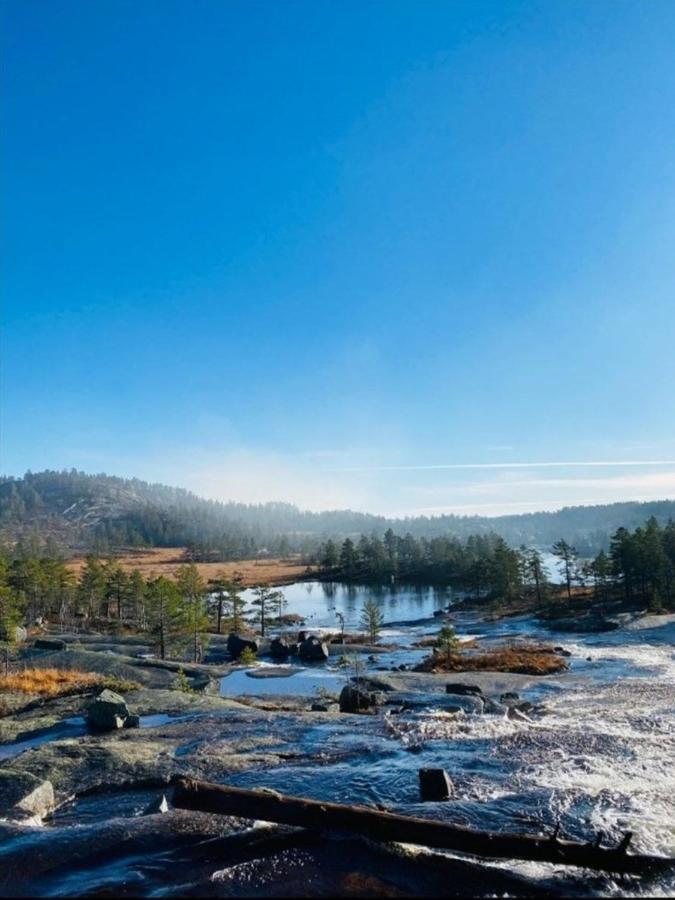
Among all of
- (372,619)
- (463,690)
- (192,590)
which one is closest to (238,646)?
(372,619)

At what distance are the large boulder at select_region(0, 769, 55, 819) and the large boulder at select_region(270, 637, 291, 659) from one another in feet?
175

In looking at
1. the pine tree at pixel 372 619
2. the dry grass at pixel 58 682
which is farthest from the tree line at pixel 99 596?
the dry grass at pixel 58 682

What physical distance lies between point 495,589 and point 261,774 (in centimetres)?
10946

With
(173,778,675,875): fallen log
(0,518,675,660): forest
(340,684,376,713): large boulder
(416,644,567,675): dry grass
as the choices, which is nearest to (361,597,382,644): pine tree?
(416,644,567,675): dry grass

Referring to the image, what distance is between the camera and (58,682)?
40.3m

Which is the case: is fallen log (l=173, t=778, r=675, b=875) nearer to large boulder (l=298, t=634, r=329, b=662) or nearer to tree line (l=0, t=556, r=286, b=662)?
large boulder (l=298, t=634, r=329, b=662)

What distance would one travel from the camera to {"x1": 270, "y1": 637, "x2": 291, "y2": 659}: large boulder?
66.6m

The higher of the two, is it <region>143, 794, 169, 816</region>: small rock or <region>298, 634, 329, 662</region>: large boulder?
<region>143, 794, 169, 816</region>: small rock

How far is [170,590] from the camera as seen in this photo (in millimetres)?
64938

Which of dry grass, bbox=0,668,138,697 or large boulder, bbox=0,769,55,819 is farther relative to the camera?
dry grass, bbox=0,668,138,697

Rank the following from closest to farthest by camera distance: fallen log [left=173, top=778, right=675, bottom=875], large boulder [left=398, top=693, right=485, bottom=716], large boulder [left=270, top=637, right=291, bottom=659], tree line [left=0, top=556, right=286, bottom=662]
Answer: fallen log [left=173, top=778, right=675, bottom=875], large boulder [left=398, top=693, right=485, bottom=716], large boulder [left=270, top=637, right=291, bottom=659], tree line [left=0, top=556, right=286, bottom=662]

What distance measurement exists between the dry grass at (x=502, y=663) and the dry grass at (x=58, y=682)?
27.3m

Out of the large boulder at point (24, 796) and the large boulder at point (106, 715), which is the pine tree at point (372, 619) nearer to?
the large boulder at point (106, 715)

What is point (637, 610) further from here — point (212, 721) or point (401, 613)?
point (212, 721)
